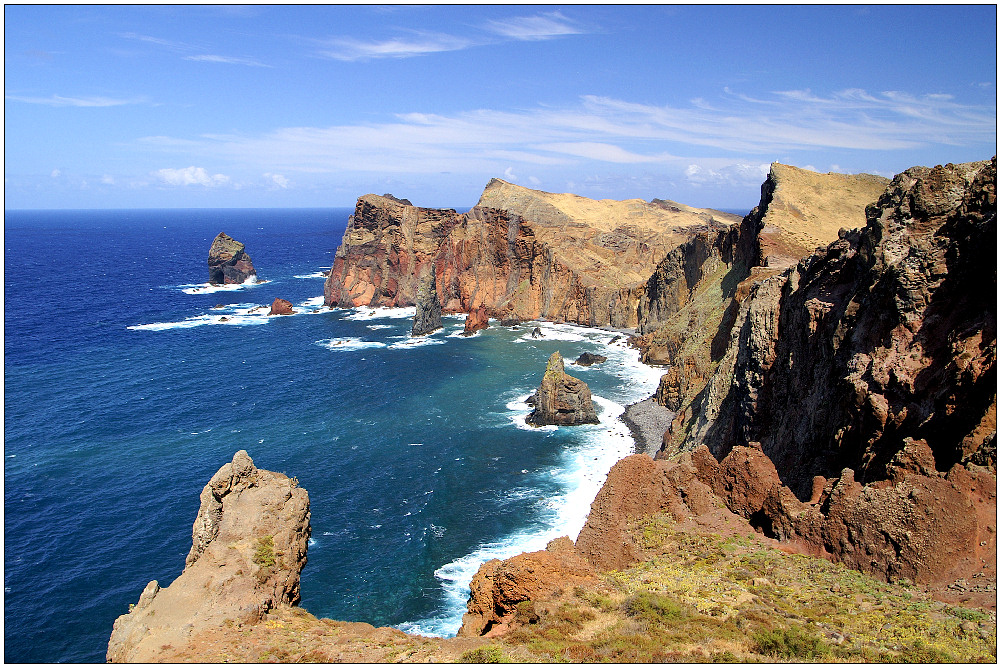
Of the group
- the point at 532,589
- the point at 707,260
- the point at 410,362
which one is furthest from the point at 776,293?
the point at 410,362

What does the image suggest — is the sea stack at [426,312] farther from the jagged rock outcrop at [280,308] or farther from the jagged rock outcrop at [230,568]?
the jagged rock outcrop at [230,568]

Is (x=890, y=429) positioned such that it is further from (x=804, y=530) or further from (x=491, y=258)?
(x=491, y=258)

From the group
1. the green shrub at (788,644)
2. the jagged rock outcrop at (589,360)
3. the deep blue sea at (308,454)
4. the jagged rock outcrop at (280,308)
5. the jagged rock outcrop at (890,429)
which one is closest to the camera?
the green shrub at (788,644)

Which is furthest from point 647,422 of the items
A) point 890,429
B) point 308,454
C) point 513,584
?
point 513,584

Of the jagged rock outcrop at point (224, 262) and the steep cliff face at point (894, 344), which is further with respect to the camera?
the jagged rock outcrop at point (224, 262)

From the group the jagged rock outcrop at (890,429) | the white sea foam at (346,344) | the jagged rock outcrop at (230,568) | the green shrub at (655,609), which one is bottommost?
the white sea foam at (346,344)

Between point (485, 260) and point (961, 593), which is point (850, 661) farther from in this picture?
point (485, 260)

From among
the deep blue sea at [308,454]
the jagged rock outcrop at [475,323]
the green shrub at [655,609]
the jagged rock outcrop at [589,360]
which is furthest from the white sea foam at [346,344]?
the green shrub at [655,609]

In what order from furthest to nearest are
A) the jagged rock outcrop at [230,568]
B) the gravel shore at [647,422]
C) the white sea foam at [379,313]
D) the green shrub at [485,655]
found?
1. the white sea foam at [379,313]
2. the gravel shore at [647,422]
3. the jagged rock outcrop at [230,568]
4. the green shrub at [485,655]
